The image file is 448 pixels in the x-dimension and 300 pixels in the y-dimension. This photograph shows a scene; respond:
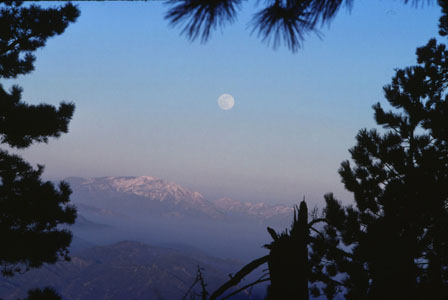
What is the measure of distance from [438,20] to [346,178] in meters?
4.72

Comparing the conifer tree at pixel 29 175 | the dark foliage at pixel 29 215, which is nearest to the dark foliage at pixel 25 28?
the conifer tree at pixel 29 175

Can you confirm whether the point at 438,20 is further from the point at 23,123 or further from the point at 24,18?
the point at 23,123

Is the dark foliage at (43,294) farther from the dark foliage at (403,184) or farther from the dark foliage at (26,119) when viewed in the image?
the dark foliage at (403,184)

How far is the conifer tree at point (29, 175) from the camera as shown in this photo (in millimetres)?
8516

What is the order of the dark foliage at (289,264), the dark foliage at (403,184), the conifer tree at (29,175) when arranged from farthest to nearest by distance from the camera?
the conifer tree at (29,175) → the dark foliage at (403,184) → the dark foliage at (289,264)

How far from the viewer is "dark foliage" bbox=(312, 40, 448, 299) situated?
664 cm

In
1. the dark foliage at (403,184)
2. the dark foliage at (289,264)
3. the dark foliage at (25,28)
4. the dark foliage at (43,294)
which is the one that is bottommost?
the dark foliage at (43,294)

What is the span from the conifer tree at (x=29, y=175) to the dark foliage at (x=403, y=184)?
8.66 meters

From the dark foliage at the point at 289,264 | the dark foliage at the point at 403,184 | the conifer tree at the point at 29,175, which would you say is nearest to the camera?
the dark foliage at the point at 289,264

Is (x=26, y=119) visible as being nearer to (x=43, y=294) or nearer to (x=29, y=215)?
(x=29, y=215)

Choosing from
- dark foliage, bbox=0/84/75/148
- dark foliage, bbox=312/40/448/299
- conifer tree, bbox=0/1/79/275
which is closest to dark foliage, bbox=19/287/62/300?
conifer tree, bbox=0/1/79/275

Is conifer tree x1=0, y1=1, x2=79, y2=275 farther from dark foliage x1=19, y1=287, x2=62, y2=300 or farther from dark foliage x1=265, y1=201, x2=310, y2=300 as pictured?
dark foliage x1=265, y1=201, x2=310, y2=300

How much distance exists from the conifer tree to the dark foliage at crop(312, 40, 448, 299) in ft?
28.4

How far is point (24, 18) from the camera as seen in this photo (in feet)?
27.2
